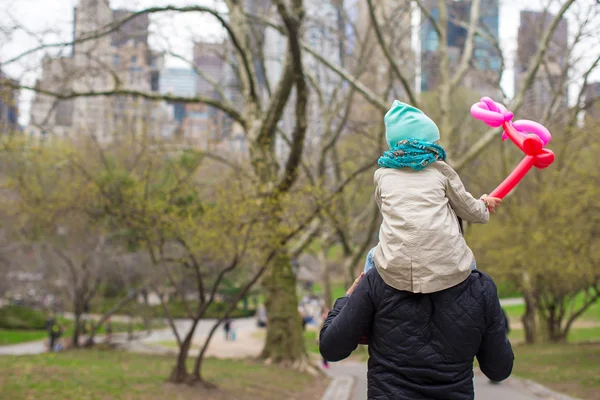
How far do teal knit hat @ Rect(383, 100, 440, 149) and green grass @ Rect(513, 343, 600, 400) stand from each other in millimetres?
9778

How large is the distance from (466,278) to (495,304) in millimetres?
157

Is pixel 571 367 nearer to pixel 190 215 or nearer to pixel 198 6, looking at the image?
pixel 190 215

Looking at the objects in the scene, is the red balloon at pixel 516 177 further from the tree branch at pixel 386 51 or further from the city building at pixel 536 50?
the city building at pixel 536 50

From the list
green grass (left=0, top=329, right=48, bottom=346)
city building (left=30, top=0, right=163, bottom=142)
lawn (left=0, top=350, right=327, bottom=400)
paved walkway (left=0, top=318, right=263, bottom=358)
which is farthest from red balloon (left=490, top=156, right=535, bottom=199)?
green grass (left=0, top=329, right=48, bottom=346)

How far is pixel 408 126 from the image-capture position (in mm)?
2578

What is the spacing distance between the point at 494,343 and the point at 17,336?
108 feet

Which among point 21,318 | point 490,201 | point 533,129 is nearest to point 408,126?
point 490,201

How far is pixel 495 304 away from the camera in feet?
7.97

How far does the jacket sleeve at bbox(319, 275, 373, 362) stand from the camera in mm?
2447

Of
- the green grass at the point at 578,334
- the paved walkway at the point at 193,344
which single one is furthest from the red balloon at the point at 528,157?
the green grass at the point at 578,334

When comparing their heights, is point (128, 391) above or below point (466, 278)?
below

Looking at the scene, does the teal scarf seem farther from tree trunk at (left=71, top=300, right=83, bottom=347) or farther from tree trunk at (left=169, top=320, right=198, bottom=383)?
tree trunk at (left=71, top=300, right=83, bottom=347)

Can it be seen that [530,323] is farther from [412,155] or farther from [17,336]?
[412,155]

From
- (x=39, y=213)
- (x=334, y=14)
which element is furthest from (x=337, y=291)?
(x=39, y=213)
